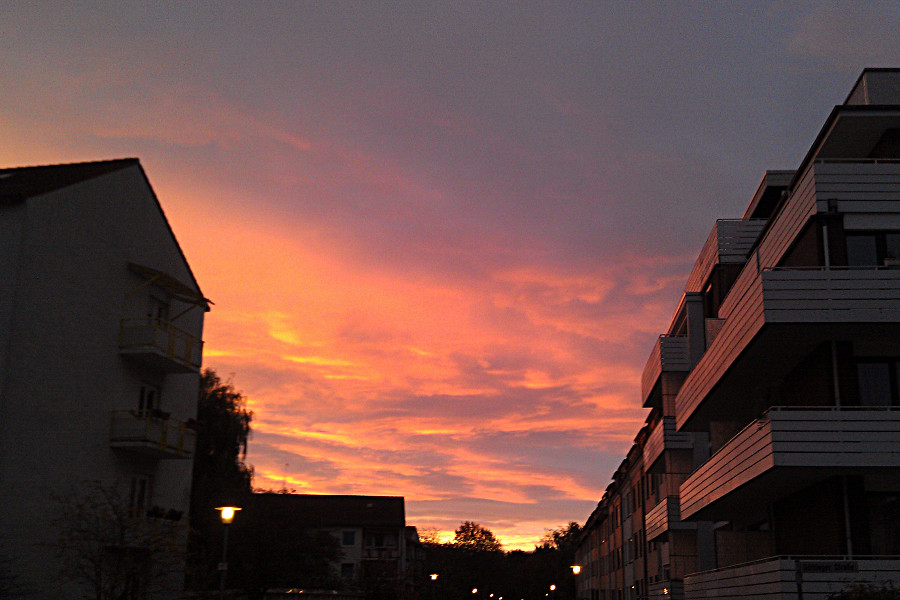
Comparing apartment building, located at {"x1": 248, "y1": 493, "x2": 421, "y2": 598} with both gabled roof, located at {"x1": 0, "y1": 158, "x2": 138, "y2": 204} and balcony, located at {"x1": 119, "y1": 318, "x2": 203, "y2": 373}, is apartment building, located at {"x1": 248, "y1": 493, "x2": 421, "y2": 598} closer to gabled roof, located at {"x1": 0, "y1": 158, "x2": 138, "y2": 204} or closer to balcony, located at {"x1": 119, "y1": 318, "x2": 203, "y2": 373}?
balcony, located at {"x1": 119, "y1": 318, "x2": 203, "y2": 373}

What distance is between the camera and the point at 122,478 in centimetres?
3266

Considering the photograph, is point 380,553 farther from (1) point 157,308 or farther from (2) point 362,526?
(1) point 157,308

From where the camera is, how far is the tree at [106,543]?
92.4 feet

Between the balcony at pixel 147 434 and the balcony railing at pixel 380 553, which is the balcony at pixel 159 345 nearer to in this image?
the balcony at pixel 147 434

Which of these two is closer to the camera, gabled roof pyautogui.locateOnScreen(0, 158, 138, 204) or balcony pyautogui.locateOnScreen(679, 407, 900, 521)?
balcony pyautogui.locateOnScreen(679, 407, 900, 521)

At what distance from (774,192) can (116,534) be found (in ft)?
82.0

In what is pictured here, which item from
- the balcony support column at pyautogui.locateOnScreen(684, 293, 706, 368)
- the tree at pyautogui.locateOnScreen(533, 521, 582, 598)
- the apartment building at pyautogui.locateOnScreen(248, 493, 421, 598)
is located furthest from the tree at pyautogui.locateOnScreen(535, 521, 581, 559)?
the balcony support column at pyautogui.locateOnScreen(684, 293, 706, 368)

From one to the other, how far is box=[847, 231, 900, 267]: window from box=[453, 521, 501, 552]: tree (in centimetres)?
13619

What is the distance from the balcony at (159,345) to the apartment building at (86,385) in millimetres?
54

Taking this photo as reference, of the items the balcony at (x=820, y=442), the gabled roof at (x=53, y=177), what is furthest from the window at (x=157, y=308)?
the balcony at (x=820, y=442)

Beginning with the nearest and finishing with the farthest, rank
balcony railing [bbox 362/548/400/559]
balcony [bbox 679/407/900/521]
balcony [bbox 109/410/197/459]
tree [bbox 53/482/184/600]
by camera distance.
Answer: balcony [bbox 679/407/900/521], tree [bbox 53/482/184/600], balcony [bbox 109/410/197/459], balcony railing [bbox 362/548/400/559]

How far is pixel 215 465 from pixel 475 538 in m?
121

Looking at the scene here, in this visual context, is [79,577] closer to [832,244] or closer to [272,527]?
[272,527]

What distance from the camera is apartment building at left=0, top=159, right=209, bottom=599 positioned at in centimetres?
2830
